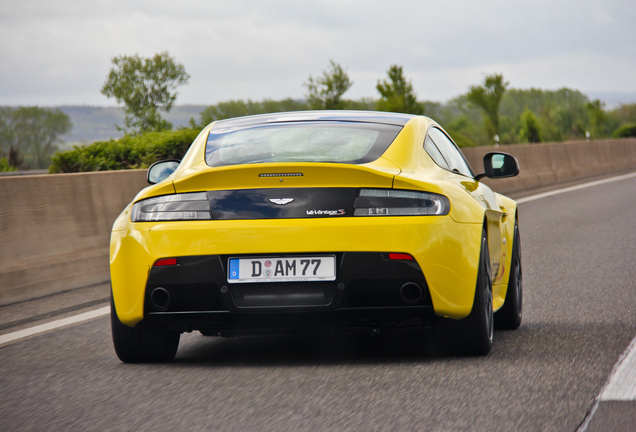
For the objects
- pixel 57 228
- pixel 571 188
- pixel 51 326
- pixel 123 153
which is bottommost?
pixel 571 188

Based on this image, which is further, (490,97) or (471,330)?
(490,97)

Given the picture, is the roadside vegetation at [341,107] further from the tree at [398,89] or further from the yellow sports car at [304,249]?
the yellow sports car at [304,249]

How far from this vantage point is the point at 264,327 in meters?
4.88

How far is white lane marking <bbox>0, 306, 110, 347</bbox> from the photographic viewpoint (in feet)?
21.3

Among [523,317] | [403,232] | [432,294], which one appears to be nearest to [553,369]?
[432,294]

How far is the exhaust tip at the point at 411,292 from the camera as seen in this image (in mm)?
4762

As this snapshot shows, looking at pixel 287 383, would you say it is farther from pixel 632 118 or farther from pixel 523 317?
pixel 632 118

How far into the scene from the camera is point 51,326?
22.7 feet

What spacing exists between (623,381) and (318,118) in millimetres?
2237

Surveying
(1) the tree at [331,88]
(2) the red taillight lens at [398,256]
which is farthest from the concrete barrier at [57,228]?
(1) the tree at [331,88]

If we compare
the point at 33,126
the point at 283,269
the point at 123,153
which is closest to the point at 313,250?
the point at 283,269

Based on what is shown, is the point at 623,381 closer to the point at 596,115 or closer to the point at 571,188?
the point at 571,188

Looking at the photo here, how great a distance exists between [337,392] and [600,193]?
55.2 feet

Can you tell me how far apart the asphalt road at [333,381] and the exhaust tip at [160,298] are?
371 mm
